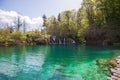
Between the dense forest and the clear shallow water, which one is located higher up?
the dense forest

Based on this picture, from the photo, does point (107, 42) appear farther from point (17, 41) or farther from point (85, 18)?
point (17, 41)

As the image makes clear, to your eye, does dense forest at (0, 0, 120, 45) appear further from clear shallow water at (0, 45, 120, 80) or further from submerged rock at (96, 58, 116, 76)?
submerged rock at (96, 58, 116, 76)

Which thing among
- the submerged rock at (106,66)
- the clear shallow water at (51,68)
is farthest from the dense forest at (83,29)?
the submerged rock at (106,66)

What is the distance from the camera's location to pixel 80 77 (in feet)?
42.8

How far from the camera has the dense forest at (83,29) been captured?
48.2m

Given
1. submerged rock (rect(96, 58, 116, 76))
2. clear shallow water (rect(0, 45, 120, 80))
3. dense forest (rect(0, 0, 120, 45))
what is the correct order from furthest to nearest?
dense forest (rect(0, 0, 120, 45)), submerged rock (rect(96, 58, 116, 76)), clear shallow water (rect(0, 45, 120, 80))

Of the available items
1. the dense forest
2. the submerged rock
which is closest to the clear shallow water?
the submerged rock

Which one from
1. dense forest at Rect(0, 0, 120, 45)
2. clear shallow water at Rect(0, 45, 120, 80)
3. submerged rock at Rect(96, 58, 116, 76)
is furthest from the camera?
dense forest at Rect(0, 0, 120, 45)

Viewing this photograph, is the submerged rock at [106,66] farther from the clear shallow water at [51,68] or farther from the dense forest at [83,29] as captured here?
the dense forest at [83,29]

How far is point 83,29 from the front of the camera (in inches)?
2206

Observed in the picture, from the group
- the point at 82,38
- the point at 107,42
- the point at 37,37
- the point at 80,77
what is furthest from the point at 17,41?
the point at 80,77

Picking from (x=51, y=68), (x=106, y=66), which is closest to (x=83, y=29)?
(x=106, y=66)

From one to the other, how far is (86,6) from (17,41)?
73.8 feet

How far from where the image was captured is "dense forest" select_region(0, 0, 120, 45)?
158 ft
